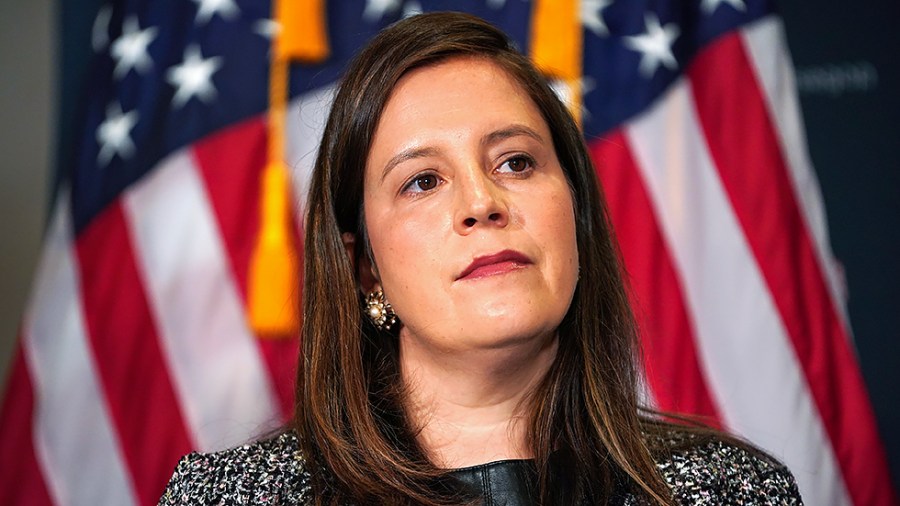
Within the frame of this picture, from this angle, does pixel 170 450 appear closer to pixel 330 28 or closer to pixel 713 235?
pixel 330 28

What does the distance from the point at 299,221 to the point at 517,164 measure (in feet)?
3.51

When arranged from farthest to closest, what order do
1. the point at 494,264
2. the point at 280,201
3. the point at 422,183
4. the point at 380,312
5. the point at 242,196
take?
the point at 242,196
the point at 280,201
the point at 380,312
the point at 422,183
the point at 494,264

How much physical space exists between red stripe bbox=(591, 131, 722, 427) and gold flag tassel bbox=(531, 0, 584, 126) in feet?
0.58

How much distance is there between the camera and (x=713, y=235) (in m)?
2.47

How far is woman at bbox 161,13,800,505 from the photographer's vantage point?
145 cm

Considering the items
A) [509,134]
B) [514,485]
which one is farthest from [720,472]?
[509,134]

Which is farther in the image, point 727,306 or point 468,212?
point 727,306

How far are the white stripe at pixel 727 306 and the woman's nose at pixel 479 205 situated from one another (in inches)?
43.6

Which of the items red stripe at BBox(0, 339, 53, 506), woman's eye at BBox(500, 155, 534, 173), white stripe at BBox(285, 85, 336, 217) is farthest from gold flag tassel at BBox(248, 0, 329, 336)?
woman's eye at BBox(500, 155, 534, 173)

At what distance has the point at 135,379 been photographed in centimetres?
249

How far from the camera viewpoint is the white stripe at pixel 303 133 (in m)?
2.50

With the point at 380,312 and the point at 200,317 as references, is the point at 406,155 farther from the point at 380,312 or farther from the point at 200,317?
the point at 200,317

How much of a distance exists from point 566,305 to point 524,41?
122cm

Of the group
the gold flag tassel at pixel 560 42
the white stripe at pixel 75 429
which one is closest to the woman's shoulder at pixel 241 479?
the white stripe at pixel 75 429
